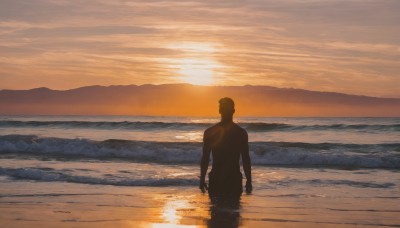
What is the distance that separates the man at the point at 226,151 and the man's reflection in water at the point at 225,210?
103 mm

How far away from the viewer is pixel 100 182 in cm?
1388

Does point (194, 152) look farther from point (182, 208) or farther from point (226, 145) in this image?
point (226, 145)

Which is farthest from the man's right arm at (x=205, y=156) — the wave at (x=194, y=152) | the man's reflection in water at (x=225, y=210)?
the wave at (x=194, y=152)

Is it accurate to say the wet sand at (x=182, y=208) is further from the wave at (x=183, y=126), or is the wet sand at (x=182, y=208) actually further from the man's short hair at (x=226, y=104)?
the wave at (x=183, y=126)

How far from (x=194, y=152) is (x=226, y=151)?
14921 mm

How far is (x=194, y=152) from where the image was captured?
2336 cm

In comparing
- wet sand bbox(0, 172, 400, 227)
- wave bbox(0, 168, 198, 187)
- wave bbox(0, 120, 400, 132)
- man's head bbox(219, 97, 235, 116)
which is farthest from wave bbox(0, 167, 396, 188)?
wave bbox(0, 120, 400, 132)

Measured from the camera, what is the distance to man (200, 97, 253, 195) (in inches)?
327

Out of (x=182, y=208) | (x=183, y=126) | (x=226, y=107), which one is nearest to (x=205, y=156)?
(x=226, y=107)

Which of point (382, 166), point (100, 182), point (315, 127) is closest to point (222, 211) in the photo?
point (100, 182)

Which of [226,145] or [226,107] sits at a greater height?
[226,107]

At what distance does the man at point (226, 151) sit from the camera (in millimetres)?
8312

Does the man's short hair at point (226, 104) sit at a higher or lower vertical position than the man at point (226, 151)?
higher

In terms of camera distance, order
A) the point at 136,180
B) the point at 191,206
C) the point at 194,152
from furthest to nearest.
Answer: the point at 194,152, the point at 136,180, the point at 191,206
